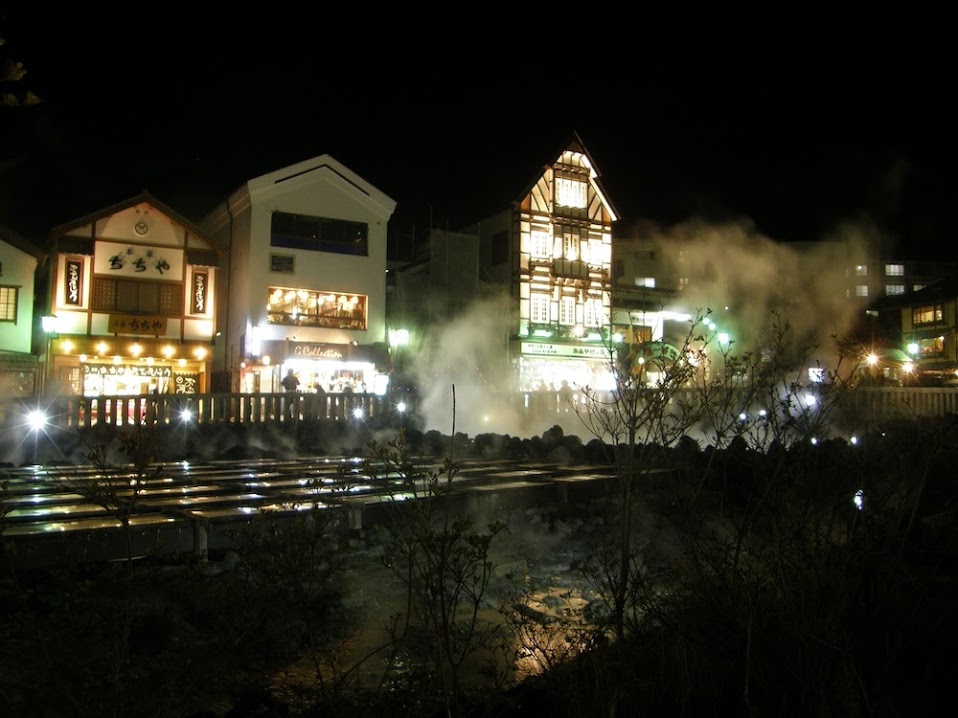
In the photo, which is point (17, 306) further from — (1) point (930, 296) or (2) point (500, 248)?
(1) point (930, 296)

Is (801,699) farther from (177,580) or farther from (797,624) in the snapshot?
(177,580)

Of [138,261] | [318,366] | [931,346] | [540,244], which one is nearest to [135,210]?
[138,261]

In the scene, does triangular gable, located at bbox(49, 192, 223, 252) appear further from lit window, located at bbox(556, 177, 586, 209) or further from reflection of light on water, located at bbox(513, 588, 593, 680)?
reflection of light on water, located at bbox(513, 588, 593, 680)

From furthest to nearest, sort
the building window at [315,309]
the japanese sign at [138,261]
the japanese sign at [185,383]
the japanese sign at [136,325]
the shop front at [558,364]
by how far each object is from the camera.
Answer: the shop front at [558,364] → the building window at [315,309] → the japanese sign at [185,383] → the japanese sign at [138,261] → the japanese sign at [136,325]

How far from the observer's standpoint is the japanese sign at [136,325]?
86.9 feet

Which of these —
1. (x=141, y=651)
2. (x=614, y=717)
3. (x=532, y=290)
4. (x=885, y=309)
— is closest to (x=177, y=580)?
(x=141, y=651)

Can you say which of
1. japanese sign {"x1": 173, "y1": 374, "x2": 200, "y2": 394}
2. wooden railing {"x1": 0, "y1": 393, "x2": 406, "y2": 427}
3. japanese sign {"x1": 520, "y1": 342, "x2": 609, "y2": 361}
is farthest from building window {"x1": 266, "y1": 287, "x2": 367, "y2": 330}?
wooden railing {"x1": 0, "y1": 393, "x2": 406, "y2": 427}

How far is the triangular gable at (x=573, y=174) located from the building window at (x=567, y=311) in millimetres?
4115

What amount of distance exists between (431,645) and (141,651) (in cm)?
200

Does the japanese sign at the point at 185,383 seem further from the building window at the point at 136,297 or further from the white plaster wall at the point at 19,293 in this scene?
the white plaster wall at the point at 19,293

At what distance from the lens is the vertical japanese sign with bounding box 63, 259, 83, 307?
2594 cm

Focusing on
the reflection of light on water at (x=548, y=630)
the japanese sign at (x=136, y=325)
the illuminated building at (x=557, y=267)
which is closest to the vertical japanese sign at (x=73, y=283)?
the japanese sign at (x=136, y=325)

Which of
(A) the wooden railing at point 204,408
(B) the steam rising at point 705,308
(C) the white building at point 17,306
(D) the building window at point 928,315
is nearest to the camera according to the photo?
(A) the wooden railing at point 204,408

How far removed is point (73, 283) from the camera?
26141 millimetres
